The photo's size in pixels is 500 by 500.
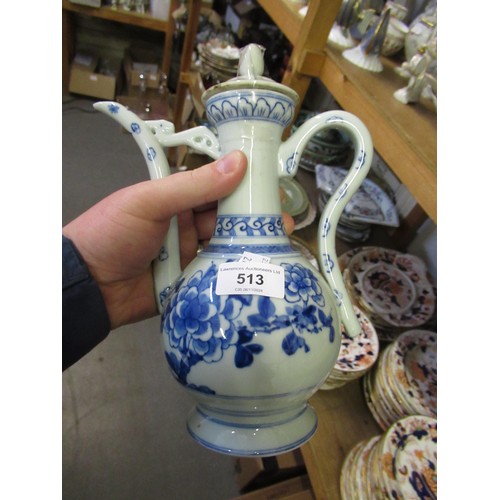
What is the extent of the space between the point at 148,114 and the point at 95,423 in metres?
1.77

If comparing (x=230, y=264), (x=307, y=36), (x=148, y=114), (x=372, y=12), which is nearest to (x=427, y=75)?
(x=307, y=36)

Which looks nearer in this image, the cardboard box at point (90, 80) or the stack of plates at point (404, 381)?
the stack of plates at point (404, 381)

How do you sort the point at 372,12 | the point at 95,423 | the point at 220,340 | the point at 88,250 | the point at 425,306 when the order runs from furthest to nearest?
1. the point at 95,423
2. the point at 425,306
3. the point at 372,12
4. the point at 88,250
5. the point at 220,340

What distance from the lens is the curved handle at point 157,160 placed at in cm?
53

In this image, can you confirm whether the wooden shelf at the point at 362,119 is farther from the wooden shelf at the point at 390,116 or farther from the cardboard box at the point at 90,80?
the cardboard box at the point at 90,80

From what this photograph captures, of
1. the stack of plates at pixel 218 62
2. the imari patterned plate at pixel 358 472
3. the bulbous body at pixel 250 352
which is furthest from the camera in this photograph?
the stack of plates at pixel 218 62

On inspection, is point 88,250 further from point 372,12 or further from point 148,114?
point 148,114

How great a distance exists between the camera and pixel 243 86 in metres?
0.48

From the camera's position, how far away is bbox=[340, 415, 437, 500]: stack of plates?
2.01ft

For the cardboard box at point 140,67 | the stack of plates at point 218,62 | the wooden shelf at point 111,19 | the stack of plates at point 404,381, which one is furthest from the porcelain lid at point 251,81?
the cardboard box at point 140,67

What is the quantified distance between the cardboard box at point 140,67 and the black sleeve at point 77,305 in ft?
7.56

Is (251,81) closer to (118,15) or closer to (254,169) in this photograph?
(254,169)

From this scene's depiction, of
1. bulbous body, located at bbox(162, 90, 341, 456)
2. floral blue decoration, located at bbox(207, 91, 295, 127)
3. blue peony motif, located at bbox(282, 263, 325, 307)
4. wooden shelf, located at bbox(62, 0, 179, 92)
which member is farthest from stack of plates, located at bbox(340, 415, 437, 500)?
wooden shelf, located at bbox(62, 0, 179, 92)

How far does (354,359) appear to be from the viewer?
81 cm
